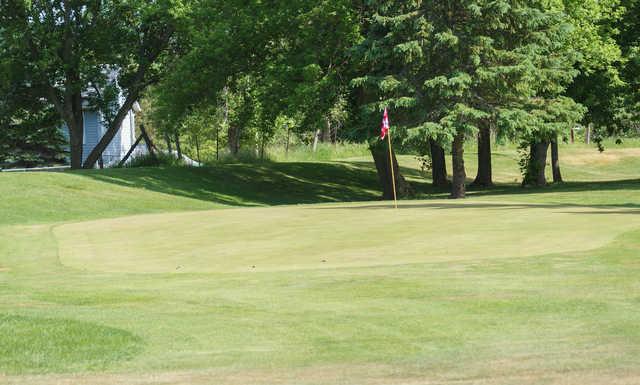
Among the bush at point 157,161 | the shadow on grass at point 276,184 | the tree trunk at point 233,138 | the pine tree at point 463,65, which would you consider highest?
the pine tree at point 463,65

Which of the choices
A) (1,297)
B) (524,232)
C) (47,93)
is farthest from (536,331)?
(47,93)

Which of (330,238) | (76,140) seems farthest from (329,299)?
(76,140)

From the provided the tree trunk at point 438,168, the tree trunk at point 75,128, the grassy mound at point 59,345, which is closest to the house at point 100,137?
the tree trunk at point 75,128

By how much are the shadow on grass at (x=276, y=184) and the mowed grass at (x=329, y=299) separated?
746 inches

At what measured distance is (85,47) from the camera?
55.6 metres

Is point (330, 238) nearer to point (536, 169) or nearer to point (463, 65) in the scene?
point (463, 65)

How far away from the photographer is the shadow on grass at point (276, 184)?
4712 cm

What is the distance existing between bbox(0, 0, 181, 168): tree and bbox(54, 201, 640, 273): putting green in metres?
28.0

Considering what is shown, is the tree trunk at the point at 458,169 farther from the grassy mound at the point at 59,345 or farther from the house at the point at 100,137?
the grassy mound at the point at 59,345

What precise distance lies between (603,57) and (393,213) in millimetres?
22330

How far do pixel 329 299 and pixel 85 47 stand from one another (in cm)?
4560

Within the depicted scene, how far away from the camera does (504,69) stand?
4144 cm

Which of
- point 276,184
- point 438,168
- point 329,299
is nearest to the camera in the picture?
point 329,299

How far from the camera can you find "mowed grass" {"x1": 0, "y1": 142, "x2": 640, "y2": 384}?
8.61m
